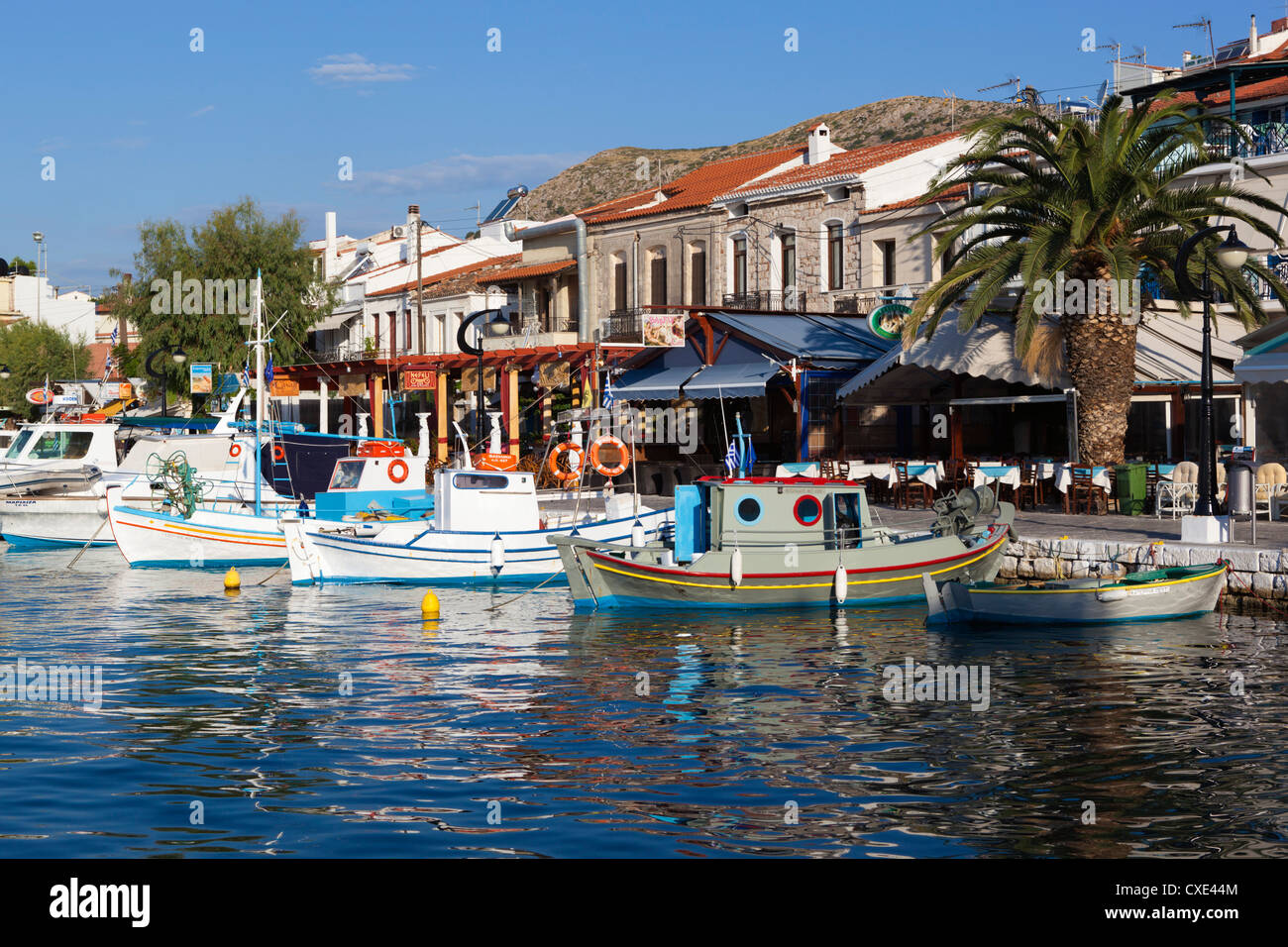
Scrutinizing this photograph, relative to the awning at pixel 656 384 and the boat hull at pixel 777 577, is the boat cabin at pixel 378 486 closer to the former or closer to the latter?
the awning at pixel 656 384

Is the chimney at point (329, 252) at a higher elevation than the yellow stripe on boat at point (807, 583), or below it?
higher

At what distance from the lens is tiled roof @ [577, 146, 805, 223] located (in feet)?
148

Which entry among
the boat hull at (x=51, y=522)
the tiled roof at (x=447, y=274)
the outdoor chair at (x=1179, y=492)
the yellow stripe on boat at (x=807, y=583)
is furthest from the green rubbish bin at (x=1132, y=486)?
the tiled roof at (x=447, y=274)

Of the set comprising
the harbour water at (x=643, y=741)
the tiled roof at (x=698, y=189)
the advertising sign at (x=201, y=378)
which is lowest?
the harbour water at (x=643, y=741)

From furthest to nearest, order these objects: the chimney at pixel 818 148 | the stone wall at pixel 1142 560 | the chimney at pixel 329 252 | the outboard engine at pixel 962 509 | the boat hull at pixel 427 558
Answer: the chimney at pixel 329 252 < the chimney at pixel 818 148 < the boat hull at pixel 427 558 < the outboard engine at pixel 962 509 < the stone wall at pixel 1142 560

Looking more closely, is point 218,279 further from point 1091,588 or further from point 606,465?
point 1091,588

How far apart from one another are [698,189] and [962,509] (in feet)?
91.2

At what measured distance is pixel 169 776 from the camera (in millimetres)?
10820

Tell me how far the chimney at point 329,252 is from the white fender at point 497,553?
138 feet

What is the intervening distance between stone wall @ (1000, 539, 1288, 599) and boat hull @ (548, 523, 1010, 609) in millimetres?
1112

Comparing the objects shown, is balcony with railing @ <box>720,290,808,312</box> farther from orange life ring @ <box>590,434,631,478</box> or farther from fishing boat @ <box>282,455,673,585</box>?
fishing boat @ <box>282,455,673,585</box>

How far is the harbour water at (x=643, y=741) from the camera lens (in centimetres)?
931
